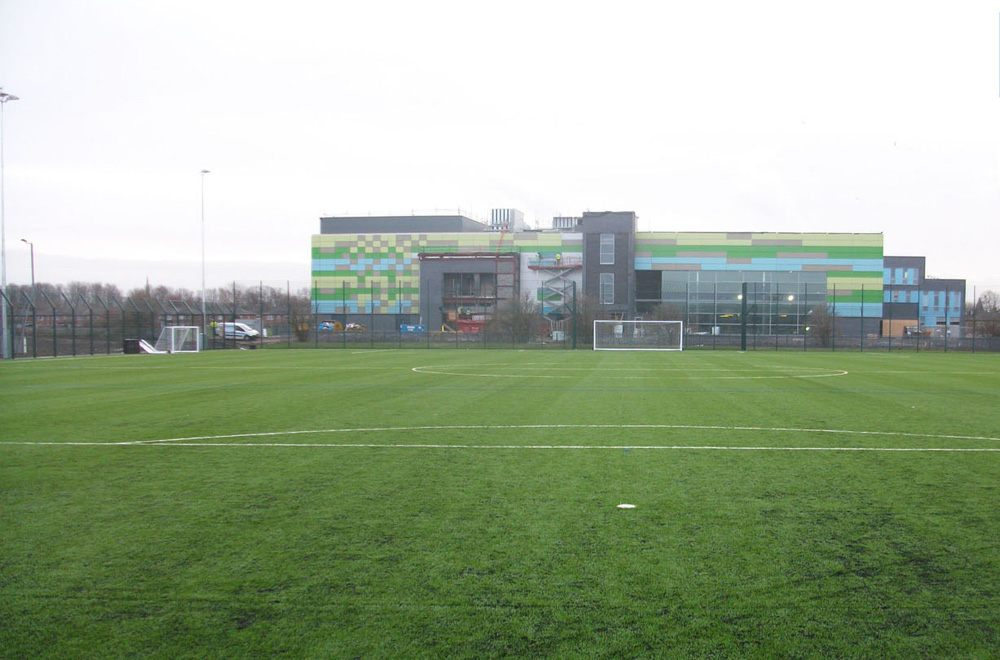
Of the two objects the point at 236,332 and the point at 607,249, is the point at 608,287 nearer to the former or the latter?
the point at 607,249

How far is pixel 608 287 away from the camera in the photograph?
7612 centimetres

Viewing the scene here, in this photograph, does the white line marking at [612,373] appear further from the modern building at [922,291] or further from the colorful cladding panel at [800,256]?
the modern building at [922,291]

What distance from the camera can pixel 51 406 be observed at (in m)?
14.5

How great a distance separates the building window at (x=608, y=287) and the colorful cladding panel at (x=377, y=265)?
1405 cm

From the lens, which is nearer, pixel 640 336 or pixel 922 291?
pixel 640 336

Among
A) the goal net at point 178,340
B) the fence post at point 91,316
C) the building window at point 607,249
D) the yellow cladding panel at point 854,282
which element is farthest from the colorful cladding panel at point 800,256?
the fence post at point 91,316

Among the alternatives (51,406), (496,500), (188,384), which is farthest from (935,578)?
(188,384)

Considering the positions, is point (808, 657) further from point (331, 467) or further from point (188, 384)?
point (188, 384)

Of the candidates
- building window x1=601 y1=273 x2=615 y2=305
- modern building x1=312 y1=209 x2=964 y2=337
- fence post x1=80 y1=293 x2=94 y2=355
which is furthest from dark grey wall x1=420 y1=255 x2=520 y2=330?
fence post x1=80 y1=293 x2=94 y2=355

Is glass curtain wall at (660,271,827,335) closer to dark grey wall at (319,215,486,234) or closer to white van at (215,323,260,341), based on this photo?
dark grey wall at (319,215,486,234)

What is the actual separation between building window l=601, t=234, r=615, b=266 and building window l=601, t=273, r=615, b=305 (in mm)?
1227

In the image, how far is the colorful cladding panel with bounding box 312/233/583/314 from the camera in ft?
265

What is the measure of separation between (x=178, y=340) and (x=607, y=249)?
44411 millimetres

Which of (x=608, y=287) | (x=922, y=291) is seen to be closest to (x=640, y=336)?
(x=608, y=287)
